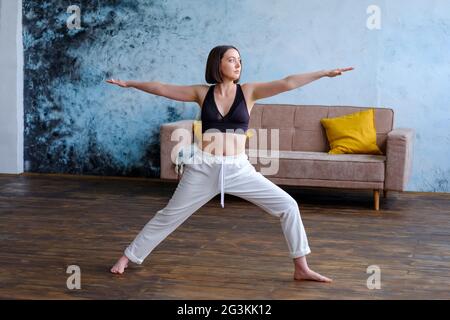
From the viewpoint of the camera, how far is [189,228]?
17.4 feet

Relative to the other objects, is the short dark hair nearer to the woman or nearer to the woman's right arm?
the woman

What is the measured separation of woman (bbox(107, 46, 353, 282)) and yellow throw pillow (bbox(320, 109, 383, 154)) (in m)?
A: 2.78

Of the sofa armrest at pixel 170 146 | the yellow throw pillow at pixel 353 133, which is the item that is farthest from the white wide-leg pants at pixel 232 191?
the yellow throw pillow at pixel 353 133

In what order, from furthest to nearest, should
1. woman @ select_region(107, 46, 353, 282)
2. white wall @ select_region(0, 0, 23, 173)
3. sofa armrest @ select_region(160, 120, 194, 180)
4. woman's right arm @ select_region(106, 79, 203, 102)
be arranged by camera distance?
1. white wall @ select_region(0, 0, 23, 173)
2. sofa armrest @ select_region(160, 120, 194, 180)
3. woman's right arm @ select_region(106, 79, 203, 102)
4. woman @ select_region(107, 46, 353, 282)

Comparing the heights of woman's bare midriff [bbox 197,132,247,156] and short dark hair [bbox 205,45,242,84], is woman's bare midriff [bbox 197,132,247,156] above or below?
below

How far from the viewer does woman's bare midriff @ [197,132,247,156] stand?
3897mm

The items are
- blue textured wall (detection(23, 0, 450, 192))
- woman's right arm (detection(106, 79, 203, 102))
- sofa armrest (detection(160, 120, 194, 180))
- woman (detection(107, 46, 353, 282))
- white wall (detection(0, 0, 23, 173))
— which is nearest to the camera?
woman (detection(107, 46, 353, 282))

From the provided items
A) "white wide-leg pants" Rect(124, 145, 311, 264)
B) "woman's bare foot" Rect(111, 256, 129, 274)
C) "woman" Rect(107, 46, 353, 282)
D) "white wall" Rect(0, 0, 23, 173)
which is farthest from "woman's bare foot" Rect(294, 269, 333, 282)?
"white wall" Rect(0, 0, 23, 173)

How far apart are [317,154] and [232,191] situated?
2726 mm

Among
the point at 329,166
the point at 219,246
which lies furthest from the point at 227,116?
the point at 329,166

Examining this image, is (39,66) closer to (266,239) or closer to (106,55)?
(106,55)

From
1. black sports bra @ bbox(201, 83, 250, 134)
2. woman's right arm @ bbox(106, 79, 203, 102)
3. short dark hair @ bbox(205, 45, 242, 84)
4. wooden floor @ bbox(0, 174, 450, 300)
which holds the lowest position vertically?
wooden floor @ bbox(0, 174, 450, 300)
